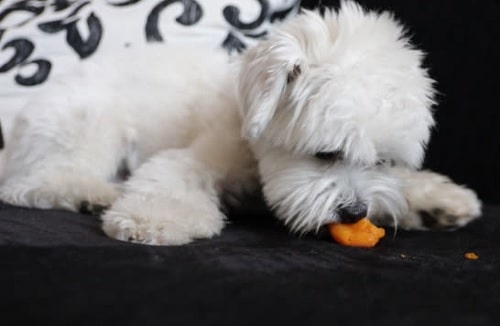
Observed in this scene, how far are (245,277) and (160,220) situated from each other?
442 mm

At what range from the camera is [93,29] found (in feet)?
7.68

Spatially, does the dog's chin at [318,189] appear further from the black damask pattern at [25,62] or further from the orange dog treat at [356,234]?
the black damask pattern at [25,62]

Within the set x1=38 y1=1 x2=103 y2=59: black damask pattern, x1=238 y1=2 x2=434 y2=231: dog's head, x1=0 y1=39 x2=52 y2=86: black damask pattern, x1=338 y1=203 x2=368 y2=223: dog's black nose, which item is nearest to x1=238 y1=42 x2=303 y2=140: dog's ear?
x1=238 y1=2 x2=434 y2=231: dog's head

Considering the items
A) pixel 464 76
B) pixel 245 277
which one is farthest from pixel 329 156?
pixel 464 76

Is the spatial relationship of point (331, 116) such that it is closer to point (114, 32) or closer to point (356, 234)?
point (356, 234)

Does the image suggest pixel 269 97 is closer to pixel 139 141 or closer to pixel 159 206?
pixel 159 206

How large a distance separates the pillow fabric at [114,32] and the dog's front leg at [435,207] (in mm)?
763

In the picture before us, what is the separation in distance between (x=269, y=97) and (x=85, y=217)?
57 centimetres

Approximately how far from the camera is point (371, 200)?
1.67 meters

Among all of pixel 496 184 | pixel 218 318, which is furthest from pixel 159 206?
pixel 496 184

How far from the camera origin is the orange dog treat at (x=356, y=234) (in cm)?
157

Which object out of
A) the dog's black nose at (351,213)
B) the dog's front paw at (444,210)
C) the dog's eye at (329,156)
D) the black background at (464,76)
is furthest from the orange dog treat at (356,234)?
the black background at (464,76)

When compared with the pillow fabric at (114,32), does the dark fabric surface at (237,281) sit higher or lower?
lower

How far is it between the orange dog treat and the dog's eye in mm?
148
